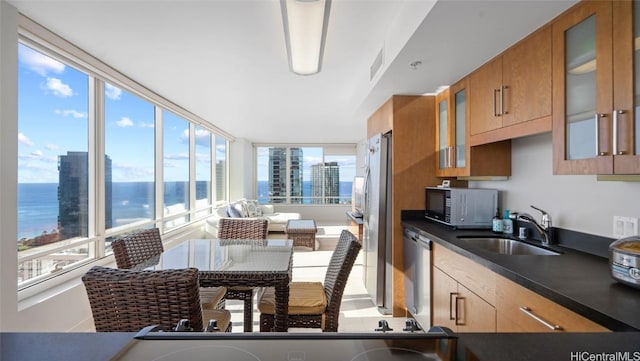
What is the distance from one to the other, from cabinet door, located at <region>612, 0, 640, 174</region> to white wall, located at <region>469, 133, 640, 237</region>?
482 mm

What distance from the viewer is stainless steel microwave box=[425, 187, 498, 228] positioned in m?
2.66

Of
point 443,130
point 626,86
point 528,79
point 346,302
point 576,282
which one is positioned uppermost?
point 528,79

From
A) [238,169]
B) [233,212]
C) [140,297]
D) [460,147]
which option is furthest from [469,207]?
[238,169]

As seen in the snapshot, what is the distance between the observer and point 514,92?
1.98m

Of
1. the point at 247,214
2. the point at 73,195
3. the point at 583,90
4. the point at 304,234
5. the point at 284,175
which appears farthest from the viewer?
the point at 284,175

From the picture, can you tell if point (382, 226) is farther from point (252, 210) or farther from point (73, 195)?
point (252, 210)

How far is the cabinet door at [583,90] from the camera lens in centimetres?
136

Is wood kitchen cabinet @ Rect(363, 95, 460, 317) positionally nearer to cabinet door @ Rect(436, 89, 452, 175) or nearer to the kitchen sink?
cabinet door @ Rect(436, 89, 452, 175)

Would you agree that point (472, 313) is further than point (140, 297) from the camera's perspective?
Yes

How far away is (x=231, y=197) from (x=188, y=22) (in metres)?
6.69

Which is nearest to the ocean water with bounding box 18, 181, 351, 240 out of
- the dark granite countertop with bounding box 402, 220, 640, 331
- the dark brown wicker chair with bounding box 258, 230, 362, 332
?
the dark brown wicker chair with bounding box 258, 230, 362, 332

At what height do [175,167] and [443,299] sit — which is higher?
[175,167]

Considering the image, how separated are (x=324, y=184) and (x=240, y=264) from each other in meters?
7.60

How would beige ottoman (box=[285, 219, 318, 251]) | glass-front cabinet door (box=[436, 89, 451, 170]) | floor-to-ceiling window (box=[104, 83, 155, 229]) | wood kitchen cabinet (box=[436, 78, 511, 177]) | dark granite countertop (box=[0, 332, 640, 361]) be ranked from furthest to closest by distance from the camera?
beige ottoman (box=[285, 219, 318, 251]), floor-to-ceiling window (box=[104, 83, 155, 229]), glass-front cabinet door (box=[436, 89, 451, 170]), wood kitchen cabinet (box=[436, 78, 511, 177]), dark granite countertop (box=[0, 332, 640, 361])
